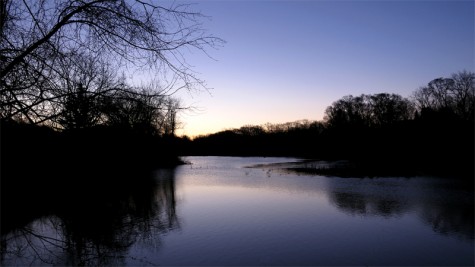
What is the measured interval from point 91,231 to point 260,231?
4786 millimetres

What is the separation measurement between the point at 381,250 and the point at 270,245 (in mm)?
2672

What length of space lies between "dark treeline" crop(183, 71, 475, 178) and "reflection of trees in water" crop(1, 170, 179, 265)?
21268mm

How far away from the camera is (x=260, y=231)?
10.1 m

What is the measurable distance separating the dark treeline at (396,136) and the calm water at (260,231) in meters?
14.7

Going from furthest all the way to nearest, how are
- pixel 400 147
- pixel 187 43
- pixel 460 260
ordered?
1. pixel 400 147
2. pixel 460 260
3. pixel 187 43

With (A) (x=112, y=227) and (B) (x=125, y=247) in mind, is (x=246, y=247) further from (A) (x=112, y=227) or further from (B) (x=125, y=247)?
(A) (x=112, y=227)

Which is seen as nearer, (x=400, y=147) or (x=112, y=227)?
(x=112, y=227)

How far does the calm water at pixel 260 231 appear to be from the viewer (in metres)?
7.72

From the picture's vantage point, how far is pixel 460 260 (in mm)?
7715

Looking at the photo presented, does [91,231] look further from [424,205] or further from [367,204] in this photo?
[424,205]

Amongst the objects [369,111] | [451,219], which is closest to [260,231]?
[451,219]

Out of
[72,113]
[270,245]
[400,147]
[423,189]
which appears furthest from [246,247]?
[400,147]

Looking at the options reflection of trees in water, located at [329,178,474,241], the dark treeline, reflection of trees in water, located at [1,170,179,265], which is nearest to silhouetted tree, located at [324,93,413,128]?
the dark treeline

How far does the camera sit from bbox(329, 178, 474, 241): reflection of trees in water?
10.8 meters
